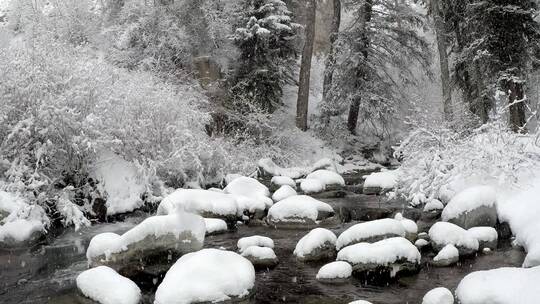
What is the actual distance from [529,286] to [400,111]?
18.0m

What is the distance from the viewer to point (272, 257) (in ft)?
27.0

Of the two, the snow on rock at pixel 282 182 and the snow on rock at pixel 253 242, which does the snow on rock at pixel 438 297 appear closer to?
the snow on rock at pixel 253 242

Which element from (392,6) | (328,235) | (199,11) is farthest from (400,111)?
(328,235)

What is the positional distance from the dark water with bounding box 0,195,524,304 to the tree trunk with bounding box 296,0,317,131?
1240 cm

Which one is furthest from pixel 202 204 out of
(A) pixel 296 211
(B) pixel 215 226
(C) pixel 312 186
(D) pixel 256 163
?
(D) pixel 256 163

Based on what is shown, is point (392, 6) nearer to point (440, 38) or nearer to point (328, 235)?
point (440, 38)

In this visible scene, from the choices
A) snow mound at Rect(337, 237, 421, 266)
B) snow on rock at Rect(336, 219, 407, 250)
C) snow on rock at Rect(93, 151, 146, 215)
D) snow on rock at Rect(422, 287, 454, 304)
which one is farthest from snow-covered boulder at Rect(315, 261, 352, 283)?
snow on rock at Rect(93, 151, 146, 215)

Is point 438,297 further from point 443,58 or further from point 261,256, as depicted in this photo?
point 443,58

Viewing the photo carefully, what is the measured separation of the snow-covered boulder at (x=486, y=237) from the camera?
839 cm

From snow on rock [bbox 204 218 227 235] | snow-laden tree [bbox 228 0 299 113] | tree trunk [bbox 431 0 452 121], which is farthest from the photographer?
snow-laden tree [bbox 228 0 299 113]

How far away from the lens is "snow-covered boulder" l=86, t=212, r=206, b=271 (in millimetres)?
7930

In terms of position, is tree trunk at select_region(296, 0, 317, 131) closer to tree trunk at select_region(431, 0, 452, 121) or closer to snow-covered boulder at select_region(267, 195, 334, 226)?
tree trunk at select_region(431, 0, 452, 121)

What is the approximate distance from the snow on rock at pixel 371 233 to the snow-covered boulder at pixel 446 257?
74 centimetres

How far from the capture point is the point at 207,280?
660 centimetres
